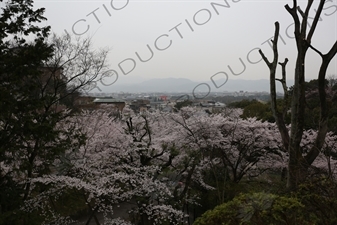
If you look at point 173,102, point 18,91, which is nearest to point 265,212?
point 18,91

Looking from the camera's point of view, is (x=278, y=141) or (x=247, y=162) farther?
(x=247, y=162)

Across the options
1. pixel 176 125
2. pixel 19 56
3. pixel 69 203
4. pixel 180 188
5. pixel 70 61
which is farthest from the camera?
pixel 176 125

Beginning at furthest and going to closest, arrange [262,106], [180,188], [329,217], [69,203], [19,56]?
[262,106]
[180,188]
[69,203]
[19,56]
[329,217]

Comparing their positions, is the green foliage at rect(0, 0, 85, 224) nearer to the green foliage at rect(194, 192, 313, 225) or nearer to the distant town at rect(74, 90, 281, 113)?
the green foliage at rect(194, 192, 313, 225)

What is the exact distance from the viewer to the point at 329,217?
2.36m

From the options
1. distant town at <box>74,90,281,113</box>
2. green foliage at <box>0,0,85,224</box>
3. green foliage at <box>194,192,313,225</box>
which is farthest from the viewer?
distant town at <box>74,90,281,113</box>

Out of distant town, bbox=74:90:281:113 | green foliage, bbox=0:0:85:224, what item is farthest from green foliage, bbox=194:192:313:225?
distant town, bbox=74:90:281:113

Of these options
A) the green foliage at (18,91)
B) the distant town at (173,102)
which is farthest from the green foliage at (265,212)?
the distant town at (173,102)

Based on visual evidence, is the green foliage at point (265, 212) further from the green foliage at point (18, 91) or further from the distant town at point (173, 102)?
the distant town at point (173, 102)

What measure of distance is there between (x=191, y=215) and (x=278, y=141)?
13.8ft

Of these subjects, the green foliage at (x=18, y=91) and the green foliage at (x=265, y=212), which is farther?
the green foliage at (x=18, y=91)

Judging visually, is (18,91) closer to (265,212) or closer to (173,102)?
(265,212)

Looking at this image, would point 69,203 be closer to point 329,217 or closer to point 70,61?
point 70,61

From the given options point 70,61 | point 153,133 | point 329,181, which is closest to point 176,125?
point 153,133
